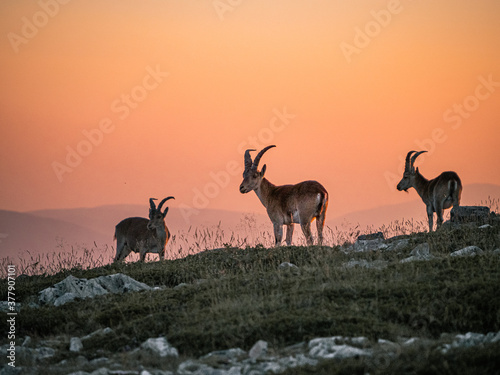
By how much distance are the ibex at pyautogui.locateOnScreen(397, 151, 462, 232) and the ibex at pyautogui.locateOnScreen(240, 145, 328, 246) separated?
16.7 ft

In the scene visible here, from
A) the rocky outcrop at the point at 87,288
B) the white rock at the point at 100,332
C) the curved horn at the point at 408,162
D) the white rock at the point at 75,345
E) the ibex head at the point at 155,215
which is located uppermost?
the curved horn at the point at 408,162

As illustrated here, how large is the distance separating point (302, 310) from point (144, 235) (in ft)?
52.4

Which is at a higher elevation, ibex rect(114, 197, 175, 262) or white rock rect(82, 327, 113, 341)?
ibex rect(114, 197, 175, 262)

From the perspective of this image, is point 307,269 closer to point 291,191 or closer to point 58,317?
point 58,317

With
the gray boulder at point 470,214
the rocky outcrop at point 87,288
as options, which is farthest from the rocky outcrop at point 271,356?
the gray boulder at point 470,214

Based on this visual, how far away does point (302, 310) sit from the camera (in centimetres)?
984

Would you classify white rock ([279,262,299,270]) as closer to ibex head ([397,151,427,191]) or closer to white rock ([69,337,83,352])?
white rock ([69,337,83,352])

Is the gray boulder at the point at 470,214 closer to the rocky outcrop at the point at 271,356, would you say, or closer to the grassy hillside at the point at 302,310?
the grassy hillside at the point at 302,310

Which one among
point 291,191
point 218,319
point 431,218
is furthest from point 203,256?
point 431,218

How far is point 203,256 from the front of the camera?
1775 cm

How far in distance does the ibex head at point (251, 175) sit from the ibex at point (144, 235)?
394cm

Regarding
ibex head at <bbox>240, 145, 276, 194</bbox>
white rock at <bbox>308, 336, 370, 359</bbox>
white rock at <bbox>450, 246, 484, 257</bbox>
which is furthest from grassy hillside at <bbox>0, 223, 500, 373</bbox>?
ibex head at <bbox>240, 145, 276, 194</bbox>

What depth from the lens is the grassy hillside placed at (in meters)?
8.91

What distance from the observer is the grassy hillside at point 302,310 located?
8.91m
